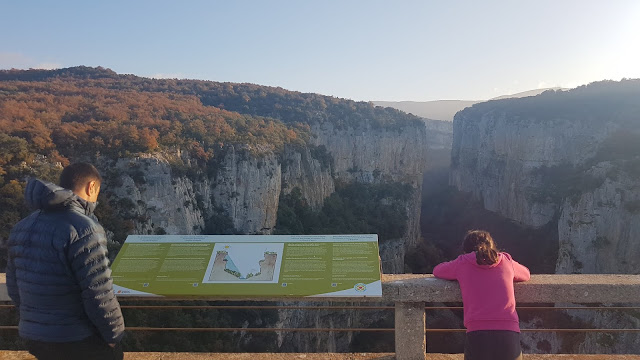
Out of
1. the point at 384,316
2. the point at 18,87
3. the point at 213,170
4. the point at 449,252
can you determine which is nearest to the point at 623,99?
the point at 449,252

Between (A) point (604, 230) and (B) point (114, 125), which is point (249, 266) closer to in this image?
(B) point (114, 125)

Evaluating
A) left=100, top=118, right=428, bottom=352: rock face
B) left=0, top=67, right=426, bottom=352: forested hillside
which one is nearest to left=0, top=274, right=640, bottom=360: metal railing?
left=0, top=67, right=426, bottom=352: forested hillside

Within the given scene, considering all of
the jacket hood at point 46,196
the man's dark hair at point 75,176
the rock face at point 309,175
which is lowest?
the rock face at point 309,175

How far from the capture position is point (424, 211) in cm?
7538

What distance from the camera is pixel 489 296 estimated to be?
3.56m

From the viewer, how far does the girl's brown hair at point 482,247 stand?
356cm

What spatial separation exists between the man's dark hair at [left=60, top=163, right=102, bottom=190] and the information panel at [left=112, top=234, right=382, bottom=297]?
5.33 feet

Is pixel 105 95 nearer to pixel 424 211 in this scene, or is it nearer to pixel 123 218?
pixel 123 218

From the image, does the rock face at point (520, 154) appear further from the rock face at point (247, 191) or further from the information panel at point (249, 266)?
the information panel at point (249, 266)

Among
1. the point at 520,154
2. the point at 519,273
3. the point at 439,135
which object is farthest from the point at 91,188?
the point at 439,135

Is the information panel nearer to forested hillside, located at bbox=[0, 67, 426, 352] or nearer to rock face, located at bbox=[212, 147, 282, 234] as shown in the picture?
forested hillside, located at bbox=[0, 67, 426, 352]

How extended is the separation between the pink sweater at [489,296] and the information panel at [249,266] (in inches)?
35.4

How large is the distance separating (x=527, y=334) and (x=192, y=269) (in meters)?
31.3

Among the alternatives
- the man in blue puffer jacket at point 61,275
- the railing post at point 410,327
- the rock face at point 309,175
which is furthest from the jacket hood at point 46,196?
the rock face at point 309,175
